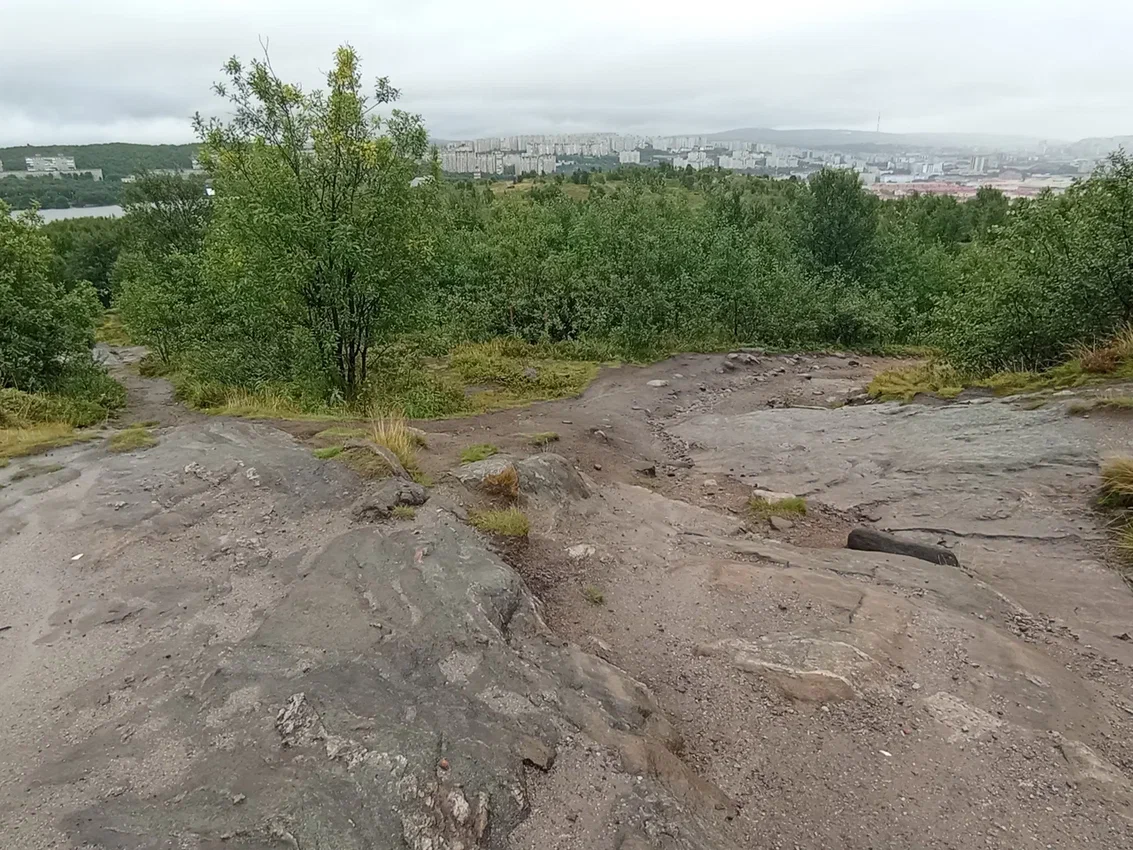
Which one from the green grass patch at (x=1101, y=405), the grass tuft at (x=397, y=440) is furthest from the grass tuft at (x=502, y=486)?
the green grass patch at (x=1101, y=405)

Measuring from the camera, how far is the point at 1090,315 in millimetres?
12273

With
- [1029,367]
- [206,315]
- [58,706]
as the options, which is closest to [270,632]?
[58,706]

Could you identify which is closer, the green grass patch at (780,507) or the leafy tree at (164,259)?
the green grass patch at (780,507)

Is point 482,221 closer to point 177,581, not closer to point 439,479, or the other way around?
point 439,479

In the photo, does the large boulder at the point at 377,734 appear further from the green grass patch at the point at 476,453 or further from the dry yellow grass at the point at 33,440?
the dry yellow grass at the point at 33,440

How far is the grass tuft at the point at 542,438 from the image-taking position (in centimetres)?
1018

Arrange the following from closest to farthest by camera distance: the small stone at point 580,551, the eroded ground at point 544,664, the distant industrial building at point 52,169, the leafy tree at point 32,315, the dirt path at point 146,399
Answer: the eroded ground at point 544,664 → the small stone at point 580,551 → the dirt path at point 146,399 → the leafy tree at point 32,315 → the distant industrial building at point 52,169

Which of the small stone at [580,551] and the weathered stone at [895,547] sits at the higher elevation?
the small stone at [580,551]

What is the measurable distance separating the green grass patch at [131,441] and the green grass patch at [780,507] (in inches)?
305

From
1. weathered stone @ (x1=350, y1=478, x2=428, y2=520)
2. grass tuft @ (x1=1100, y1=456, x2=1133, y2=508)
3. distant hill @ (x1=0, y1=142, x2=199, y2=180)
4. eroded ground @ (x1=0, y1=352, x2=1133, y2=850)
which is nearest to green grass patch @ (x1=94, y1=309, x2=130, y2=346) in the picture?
eroded ground @ (x1=0, y1=352, x2=1133, y2=850)

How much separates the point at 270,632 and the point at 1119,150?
53.9 ft

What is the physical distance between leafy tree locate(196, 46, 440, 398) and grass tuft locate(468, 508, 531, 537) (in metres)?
6.86

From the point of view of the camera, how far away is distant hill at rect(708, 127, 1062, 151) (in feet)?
518

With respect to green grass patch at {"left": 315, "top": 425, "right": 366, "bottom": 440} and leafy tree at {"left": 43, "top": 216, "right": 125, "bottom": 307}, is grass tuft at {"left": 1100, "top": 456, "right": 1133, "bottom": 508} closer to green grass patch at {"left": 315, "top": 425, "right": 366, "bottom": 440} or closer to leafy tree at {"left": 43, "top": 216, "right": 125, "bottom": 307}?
green grass patch at {"left": 315, "top": 425, "right": 366, "bottom": 440}
